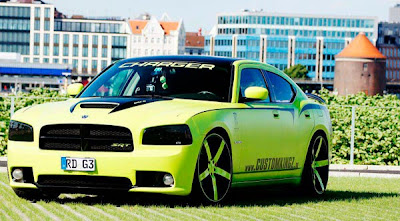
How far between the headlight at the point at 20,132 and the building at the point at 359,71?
16840cm

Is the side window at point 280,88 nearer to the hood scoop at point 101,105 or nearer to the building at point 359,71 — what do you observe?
the hood scoop at point 101,105

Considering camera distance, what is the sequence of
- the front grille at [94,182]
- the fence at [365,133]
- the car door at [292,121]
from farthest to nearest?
the fence at [365,133]
the car door at [292,121]
the front grille at [94,182]

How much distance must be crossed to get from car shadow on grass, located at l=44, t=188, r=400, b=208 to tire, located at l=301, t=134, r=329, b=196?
0.12 m

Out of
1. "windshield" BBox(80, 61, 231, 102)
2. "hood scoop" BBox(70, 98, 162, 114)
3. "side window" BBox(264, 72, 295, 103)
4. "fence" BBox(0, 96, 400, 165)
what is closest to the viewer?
"hood scoop" BBox(70, 98, 162, 114)

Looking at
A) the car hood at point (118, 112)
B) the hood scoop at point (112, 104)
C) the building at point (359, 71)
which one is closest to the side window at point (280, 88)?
the car hood at point (118, 112)

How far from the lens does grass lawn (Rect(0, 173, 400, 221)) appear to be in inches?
358

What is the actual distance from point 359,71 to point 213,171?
172m

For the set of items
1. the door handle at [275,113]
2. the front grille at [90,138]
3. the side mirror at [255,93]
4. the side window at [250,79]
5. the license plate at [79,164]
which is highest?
the side window at [250,79]

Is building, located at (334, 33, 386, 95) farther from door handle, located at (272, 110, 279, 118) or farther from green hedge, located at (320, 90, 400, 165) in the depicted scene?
door handle, located at (272, 110, 279, 118)

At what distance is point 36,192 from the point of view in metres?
10.5

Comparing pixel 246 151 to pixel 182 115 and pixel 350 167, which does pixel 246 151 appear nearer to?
pixel 182 115

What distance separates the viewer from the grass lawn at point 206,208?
29.9 ft

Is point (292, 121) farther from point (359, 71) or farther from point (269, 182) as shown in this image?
point (359, 71)

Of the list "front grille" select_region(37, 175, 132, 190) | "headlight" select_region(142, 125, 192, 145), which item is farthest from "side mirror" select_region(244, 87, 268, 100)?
"front grille" select_region(37, 175, 132, 190)
